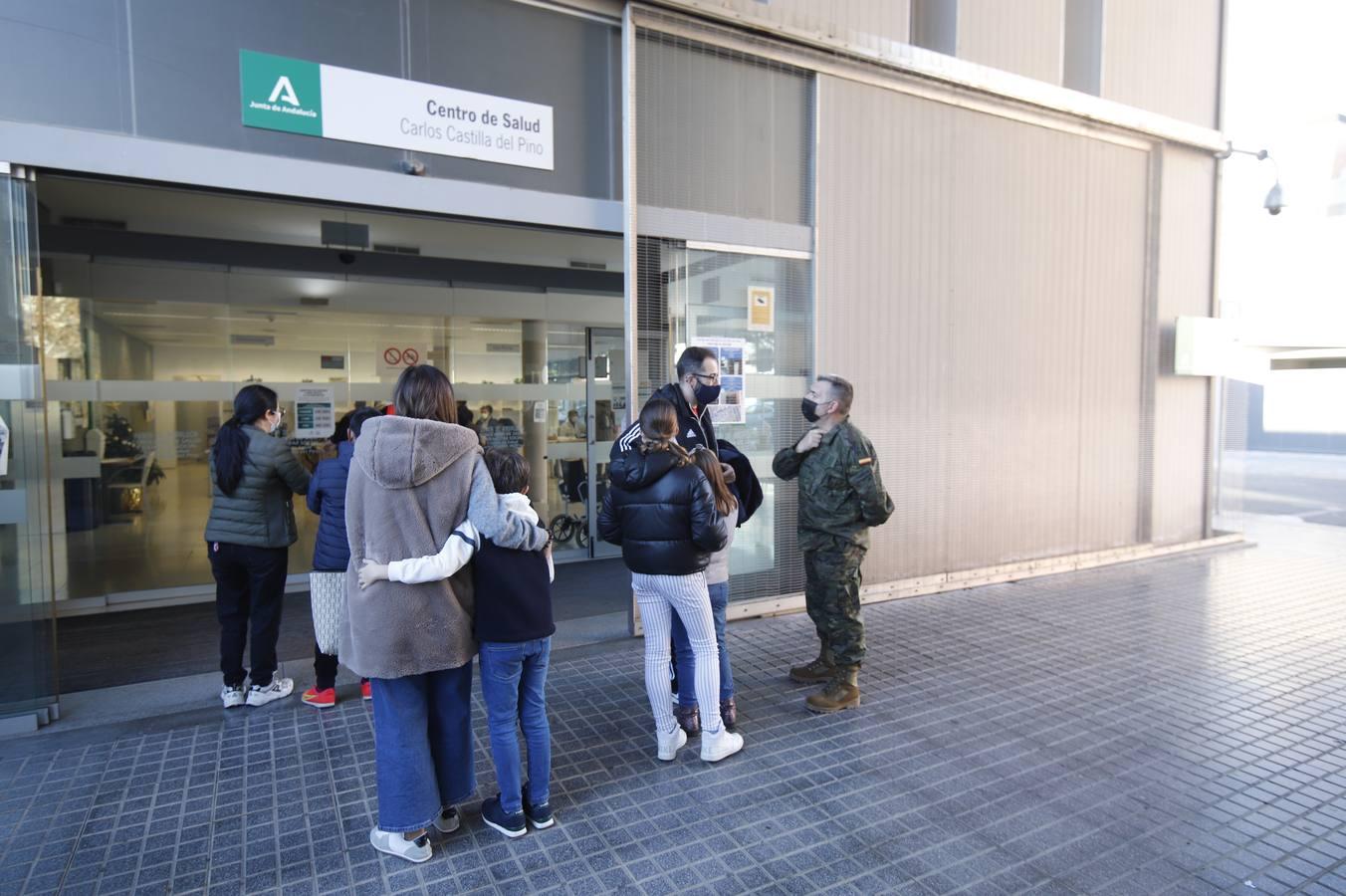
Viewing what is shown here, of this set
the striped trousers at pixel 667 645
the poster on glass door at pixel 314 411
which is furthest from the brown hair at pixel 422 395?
the poster on glass door at pixel 314 411

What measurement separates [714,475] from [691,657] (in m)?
1.01

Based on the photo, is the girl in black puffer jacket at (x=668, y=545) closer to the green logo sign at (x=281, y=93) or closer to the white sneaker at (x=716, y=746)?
the white sneaker at (x=716, y=746)

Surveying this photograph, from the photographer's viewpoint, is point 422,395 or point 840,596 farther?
point 840,596

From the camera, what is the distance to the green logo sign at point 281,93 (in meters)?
4.39

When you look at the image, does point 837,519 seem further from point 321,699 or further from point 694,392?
point 321,699

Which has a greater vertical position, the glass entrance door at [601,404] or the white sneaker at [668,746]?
the glass entrance door at [601,404]

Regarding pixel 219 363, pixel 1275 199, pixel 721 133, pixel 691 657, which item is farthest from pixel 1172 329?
pixel 219 363

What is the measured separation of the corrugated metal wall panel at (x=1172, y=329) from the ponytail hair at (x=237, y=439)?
30.0ft

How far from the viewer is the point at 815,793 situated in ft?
11.2

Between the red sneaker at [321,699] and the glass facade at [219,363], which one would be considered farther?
the glass facade at [219,363]

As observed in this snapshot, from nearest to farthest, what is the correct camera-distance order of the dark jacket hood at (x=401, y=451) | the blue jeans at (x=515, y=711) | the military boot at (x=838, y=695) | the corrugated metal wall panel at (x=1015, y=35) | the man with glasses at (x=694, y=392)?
the dark jacket hood at (x=401, y=451) → the blue jeans at (x=515, y=711) → the man with glasses at (x=694, y=392) → the military boot at (x=838, y=695) → the corrugated metal wall panel at (x=1015, y=35)

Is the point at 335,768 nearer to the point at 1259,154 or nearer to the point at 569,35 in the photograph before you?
the point at 569,35

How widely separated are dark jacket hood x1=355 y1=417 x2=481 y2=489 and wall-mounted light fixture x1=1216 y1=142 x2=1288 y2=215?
10417mm

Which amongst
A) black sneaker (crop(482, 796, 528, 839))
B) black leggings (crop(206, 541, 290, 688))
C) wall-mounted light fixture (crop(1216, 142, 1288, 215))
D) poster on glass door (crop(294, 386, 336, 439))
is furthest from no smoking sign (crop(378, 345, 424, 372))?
wall-mounted light fixture (crop(1216, 142, 1288, 215))
